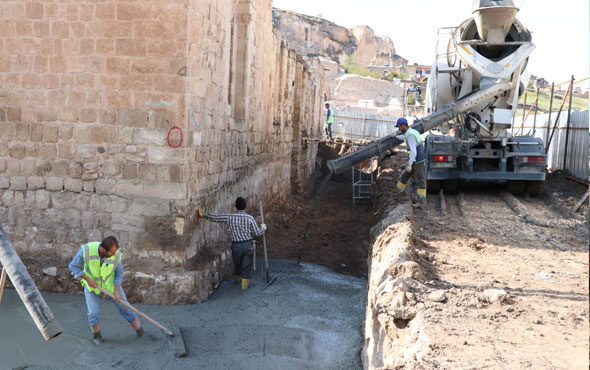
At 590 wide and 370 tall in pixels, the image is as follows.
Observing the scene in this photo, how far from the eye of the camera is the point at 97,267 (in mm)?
5426

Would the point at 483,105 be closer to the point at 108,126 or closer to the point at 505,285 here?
the point at 505,285

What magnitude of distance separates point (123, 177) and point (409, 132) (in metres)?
5.55

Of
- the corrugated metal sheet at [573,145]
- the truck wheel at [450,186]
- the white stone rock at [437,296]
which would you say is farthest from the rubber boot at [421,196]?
the white stone rock at [437,296]

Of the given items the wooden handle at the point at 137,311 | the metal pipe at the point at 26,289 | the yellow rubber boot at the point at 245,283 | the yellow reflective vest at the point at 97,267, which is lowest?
the yellow rubber boot at the point at 245,283

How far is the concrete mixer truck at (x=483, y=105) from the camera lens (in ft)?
34.7

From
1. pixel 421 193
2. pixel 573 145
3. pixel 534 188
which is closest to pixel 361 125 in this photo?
pixel 573 145

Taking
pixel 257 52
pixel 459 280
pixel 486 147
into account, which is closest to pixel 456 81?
pixel 486 147

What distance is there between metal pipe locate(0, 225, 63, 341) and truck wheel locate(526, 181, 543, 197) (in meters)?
11.0

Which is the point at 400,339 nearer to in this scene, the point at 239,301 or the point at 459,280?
the point at 459,280

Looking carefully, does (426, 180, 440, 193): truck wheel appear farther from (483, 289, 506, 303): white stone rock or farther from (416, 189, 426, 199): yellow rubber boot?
(483, 289, 506, 303): white stone rock

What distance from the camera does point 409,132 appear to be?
9695 millimetres

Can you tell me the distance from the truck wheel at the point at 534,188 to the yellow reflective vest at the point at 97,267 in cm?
984

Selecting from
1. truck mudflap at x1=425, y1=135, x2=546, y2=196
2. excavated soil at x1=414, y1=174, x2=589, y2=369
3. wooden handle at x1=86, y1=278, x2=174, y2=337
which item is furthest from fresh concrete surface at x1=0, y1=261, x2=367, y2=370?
truck mudflap at x1=425, y1=135, x2=546, y2=196

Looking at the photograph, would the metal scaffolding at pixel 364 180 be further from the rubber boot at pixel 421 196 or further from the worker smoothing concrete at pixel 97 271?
the worker smoothing concrete at pixel 97 271
